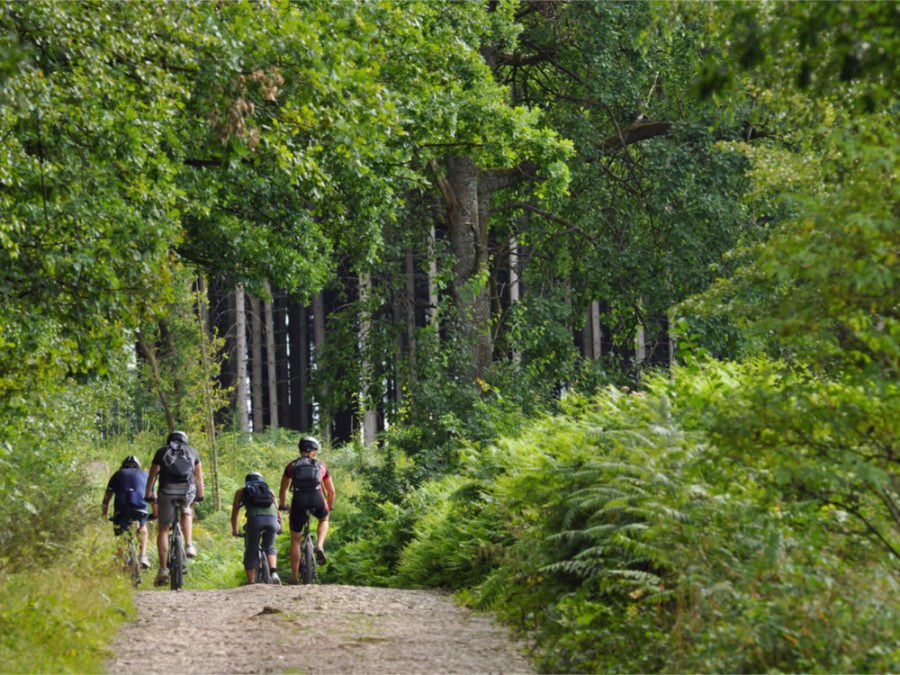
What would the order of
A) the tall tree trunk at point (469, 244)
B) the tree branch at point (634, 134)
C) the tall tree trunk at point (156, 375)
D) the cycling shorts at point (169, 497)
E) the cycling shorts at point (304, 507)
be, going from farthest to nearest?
the tall tree trunk at point (156, 375), the tree branch at point (634, 134), the tall tree trunk at point (469, 244), the cycling shorts at point (304, 507), the cycling shorts at point (169, 497)

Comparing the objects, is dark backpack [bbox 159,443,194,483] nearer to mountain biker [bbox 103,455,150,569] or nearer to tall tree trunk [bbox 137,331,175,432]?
mountain biker [bbox 103,455,150,569]

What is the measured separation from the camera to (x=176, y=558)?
1268 cm

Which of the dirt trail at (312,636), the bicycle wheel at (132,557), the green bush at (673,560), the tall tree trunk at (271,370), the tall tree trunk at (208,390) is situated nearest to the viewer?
the green bush at (673,560)

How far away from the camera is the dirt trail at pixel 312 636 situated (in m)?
7.41

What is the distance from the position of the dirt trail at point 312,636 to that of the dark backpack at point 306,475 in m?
1.75

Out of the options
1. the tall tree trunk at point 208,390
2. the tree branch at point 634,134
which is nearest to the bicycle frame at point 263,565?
the tall tree trunk at point 208,390

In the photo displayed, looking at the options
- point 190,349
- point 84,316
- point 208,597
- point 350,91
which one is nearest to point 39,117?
point 84,316

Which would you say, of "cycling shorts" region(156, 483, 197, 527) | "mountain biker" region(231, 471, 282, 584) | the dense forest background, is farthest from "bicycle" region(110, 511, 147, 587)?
"mountain biker" region(231, 471, 282, 584)

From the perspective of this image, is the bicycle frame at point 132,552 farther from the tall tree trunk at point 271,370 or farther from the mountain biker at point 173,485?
the tall tree trunk at point 271,370

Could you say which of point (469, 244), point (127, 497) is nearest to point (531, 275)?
point (469, 244)

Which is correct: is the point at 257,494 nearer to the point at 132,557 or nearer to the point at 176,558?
the point at 176,558

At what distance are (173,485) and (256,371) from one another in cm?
2590

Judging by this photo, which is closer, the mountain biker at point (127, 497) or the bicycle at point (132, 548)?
the bicycle at point (132, 548)

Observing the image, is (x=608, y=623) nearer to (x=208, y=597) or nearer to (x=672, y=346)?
(x=208, y=597)
